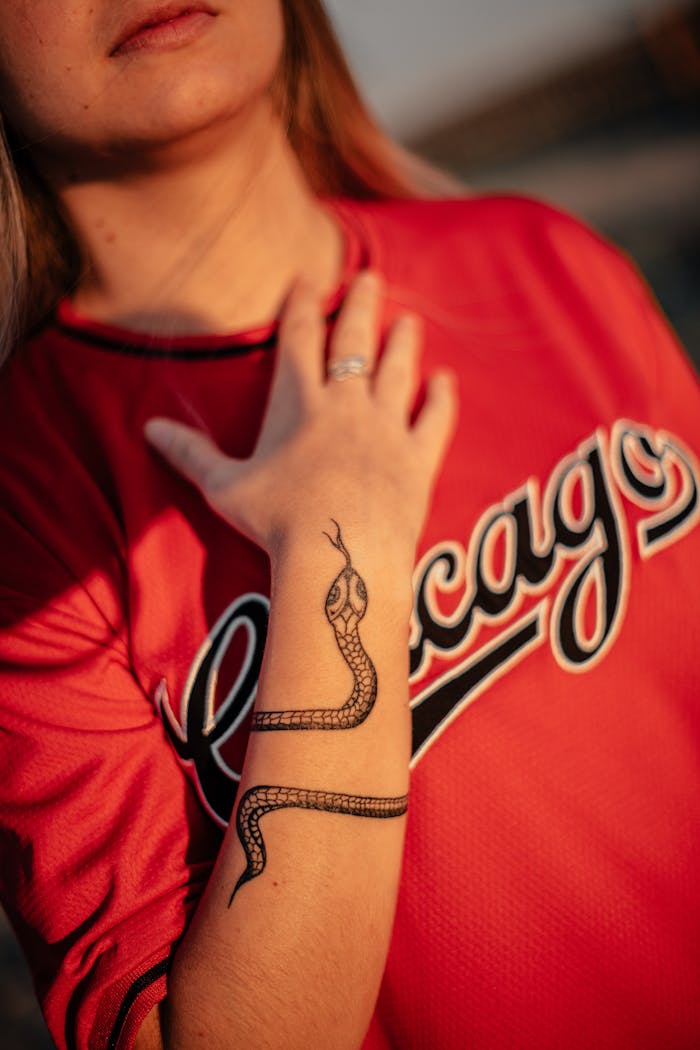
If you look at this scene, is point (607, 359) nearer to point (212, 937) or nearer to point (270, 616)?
point (270, 616)

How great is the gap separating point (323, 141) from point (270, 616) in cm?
108

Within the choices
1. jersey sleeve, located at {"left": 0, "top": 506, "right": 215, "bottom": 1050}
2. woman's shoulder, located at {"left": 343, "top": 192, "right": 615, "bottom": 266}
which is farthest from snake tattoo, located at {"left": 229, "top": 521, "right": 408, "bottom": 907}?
woman's shoulder, located at {"left": 343, "top": 192, "right": 615, "bottom": 266}

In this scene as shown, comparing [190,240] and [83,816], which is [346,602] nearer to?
[83,816]

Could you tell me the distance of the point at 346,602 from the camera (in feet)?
3.10

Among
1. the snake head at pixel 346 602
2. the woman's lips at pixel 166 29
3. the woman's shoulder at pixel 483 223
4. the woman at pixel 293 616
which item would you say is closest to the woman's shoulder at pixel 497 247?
the woman's shoulder at pixel 483 223

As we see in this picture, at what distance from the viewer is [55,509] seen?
103 cm

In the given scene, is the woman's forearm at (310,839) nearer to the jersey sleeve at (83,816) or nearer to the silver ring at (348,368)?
the jersey sleeve at (83,816)

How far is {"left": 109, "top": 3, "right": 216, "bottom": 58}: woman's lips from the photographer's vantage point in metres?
1.03

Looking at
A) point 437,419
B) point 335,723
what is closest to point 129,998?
point 335,723

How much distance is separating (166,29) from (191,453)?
1.80 feet

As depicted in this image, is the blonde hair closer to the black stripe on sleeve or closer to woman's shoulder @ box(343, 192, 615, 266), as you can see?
woman's shoulder @ box(343, 192, 615, 266)

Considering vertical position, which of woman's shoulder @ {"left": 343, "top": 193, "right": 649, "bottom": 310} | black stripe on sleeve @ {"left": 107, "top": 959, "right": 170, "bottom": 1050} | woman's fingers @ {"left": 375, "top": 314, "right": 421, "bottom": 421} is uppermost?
woman's shoulder @ {"left": 343, "top": 193, "right": 649, "bottom": 310}

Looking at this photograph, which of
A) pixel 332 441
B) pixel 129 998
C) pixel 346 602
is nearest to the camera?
pixel 129 998

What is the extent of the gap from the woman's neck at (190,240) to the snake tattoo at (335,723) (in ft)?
1.72
